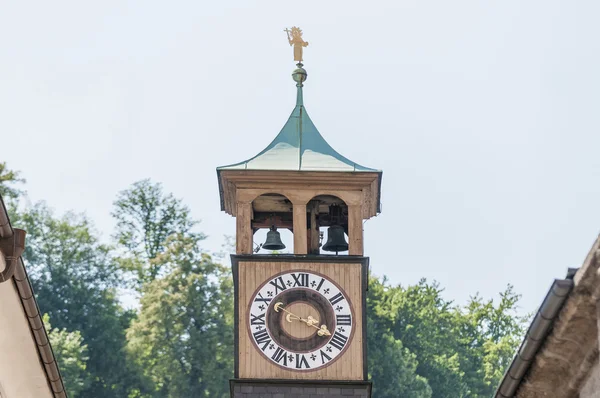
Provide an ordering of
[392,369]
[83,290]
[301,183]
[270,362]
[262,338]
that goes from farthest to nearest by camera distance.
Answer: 1. [83,290]
2. [392,369]
3. [301,183]
4. [262,338]
5. [270,362]

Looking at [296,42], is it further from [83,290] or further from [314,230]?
[83,290]

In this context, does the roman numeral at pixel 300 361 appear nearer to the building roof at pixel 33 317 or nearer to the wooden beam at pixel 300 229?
the wooden beam at pixel 300 229

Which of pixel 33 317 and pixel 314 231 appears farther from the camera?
pixel 314 231

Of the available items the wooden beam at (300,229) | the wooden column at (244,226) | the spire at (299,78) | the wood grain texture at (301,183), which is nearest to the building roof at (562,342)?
the wooden beam at (300,229)

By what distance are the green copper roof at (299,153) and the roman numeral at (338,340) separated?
2.36 meters

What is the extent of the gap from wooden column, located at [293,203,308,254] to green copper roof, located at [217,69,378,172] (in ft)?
1.94

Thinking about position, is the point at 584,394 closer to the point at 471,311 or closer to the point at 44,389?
the point at 44,389

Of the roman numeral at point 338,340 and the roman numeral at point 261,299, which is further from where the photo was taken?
the roman numeral at point 261,299

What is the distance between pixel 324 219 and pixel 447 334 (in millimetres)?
31119

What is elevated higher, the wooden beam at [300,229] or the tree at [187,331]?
the tree at [187,331]

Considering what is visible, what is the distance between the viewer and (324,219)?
23.5 metres

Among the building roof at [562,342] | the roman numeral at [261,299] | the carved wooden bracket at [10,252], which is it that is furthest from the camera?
the roman numeral at [261,299]

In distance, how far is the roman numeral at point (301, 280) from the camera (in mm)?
22375

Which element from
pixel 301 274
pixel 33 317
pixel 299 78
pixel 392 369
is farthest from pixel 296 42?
pixel 392 369
